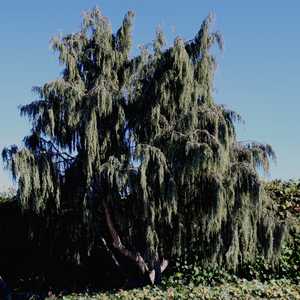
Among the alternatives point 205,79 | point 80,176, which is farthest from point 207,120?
point 80,176

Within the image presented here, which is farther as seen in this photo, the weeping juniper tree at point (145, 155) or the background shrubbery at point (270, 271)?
the background shrubbery at point (270, 271)

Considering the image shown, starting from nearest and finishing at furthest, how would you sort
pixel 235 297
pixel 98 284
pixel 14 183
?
1. pixel 235 297
2. pixel 14 183
3. pixel 98 284

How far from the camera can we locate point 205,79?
29.2ft

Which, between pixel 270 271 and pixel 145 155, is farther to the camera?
pixel 270 271

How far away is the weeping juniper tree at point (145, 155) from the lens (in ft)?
27.1

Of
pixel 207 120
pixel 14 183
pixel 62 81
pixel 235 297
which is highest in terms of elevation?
pixel 62 81

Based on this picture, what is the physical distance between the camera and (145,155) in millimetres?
8070

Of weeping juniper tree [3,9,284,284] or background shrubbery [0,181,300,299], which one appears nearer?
weeping juniper tree [3,9,284,284]

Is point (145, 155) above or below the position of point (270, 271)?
above

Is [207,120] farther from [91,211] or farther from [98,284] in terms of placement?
[98,284]

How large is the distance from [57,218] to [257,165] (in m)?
3.87

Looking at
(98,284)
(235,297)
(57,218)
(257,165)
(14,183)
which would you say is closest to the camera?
(235,297)

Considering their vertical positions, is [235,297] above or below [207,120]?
below

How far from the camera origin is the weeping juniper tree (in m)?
8.27
